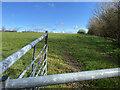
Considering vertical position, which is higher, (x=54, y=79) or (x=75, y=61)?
(x=54, y=79)

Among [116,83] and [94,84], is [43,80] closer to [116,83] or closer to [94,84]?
[94,84]

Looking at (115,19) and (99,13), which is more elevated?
(99,13)

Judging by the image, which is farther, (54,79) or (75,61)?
(75,61)

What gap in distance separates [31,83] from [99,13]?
14971 mm

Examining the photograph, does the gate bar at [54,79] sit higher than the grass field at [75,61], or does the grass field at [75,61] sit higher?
the gate bar at [54,79]

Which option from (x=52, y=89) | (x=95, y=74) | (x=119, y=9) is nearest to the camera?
(x=95, y=74)

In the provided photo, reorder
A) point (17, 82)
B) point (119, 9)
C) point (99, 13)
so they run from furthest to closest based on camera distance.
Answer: point (99, 13), point (119, 9), point (17, 82)

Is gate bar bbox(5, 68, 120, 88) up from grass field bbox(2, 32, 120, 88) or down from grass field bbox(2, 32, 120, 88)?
up

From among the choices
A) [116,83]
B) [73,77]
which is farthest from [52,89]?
[73,77]

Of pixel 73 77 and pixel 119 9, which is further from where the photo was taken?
pixel 119 9

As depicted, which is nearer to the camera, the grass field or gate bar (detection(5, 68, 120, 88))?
gate bar (detection(5, 68, 120, 88))

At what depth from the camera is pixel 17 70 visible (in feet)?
13.2

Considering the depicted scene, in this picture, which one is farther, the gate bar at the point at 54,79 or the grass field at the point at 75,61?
the grass field at the point at 75,61

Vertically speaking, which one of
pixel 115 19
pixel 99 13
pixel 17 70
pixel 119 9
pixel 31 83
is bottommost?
pixel 17 70
